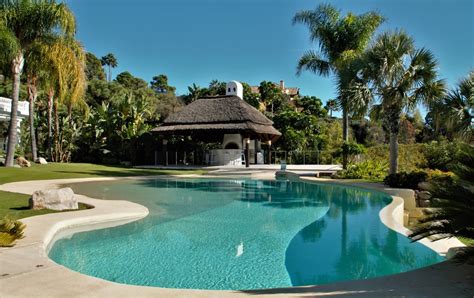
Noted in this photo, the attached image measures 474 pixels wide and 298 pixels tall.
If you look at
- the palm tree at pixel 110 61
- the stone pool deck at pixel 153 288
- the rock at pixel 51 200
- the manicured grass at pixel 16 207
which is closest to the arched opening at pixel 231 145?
the manicured grass at pixel 16 207

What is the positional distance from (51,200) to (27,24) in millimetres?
13001

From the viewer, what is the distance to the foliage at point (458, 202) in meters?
3.69

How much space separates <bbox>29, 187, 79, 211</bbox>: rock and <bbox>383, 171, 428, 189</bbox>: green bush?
34.5ft

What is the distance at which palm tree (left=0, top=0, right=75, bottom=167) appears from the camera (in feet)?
55.5

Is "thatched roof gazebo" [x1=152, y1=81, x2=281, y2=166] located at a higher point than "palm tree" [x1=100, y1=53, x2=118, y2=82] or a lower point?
lower

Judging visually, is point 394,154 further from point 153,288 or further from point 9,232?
point 9,232

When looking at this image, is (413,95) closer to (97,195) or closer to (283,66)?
(97,195)

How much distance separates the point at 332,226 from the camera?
7930 mm

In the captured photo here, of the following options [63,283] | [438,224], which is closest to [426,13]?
[438,224]

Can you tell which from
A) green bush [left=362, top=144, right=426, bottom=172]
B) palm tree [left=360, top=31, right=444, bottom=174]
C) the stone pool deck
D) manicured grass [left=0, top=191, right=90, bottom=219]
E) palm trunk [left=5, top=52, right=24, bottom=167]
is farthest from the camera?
green bush [left=362, top=144, right=426, bottom=172]

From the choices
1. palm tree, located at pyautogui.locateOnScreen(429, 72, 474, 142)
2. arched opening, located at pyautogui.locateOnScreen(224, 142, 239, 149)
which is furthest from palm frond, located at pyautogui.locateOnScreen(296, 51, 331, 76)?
arched opening, located at pyautogui.locateOnScreen(224, 142, 239, 149)

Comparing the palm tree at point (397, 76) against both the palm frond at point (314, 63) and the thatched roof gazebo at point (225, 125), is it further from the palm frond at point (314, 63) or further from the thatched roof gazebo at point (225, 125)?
the thatched roof gazebo at point (225, 125)

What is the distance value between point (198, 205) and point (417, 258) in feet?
20.8

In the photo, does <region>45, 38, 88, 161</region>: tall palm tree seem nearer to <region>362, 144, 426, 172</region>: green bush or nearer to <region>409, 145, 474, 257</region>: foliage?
<region>362, 144, 426, 172</region>: green bush
